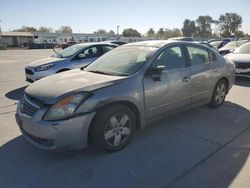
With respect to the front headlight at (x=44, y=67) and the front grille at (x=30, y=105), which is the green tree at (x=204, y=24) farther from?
the front grille at (x=30, y=105)

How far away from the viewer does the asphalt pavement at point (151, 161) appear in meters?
3.04

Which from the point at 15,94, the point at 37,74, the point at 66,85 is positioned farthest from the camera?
the point at 37,74

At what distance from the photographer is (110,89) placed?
354cm

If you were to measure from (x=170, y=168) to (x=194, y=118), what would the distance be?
208 centimetres

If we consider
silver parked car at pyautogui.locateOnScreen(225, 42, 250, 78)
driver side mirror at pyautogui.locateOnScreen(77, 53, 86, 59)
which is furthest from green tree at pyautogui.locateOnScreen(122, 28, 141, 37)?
driver side mirror at pyautogui.locateOnScreen(77, 53, 86, 59)

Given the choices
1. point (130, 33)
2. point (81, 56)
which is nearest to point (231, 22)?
point (130, 33)

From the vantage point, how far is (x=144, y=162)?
3.45m

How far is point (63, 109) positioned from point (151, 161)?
138 centimetres

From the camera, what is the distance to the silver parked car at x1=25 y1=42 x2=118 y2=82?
791 cm

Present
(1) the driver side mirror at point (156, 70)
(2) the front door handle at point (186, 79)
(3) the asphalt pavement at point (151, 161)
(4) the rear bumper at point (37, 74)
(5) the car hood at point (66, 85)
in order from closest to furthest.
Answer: (3) the asphalt pavement at point (151, 161), (5) the car hood at point (66, 85), (1) the driver side mirror at point (156, 70), (2) the front door handle at point (186, 79), (4) the rear bumper at point (37, 74)

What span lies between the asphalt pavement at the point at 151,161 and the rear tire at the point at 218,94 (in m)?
0.78

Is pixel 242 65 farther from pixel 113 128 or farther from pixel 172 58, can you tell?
pixel 113 128

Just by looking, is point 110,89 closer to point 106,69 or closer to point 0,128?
point 106,69

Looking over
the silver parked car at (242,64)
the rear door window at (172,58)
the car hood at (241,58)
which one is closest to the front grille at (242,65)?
the silver parked car at (242,64)
